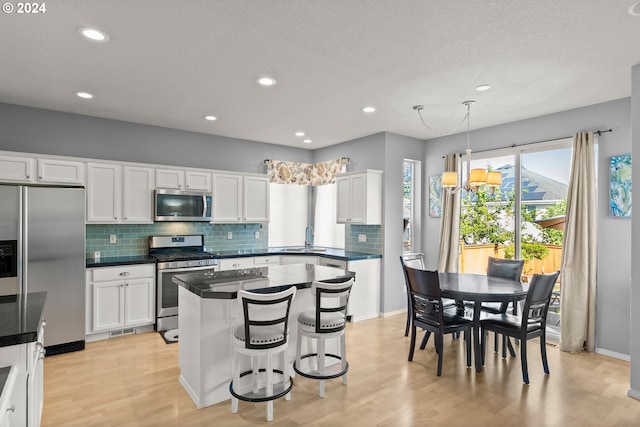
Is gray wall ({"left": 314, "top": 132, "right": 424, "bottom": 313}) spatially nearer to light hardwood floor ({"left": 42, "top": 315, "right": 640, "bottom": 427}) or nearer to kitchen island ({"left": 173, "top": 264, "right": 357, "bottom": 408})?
light hardwood floor ({"left": 42, "top": 315, "right": 640, "bottom": 427})

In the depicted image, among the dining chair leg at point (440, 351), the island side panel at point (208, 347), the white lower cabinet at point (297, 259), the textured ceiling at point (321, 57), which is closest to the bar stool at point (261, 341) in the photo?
the island side panel at point (208, 347)

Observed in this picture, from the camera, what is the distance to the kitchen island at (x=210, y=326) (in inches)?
112

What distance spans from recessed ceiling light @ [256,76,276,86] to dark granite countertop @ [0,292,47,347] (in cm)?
248

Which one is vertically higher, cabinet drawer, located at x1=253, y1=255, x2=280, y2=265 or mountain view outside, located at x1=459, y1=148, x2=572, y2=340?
mountain view outside, located at x1=459, y1=148, x2=572, y2=340

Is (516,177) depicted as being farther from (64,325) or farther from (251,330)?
(64,325)

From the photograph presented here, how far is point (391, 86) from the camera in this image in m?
3.62

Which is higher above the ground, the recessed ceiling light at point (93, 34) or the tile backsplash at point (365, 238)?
the recessed ceiling light at point (93, 34)

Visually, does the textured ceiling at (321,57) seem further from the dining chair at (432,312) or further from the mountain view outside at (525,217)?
the dining chair at (432,312)

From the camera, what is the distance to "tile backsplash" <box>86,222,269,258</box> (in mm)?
4836

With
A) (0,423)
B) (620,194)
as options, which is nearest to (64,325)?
(0,423)

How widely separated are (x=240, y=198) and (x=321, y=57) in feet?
10.6

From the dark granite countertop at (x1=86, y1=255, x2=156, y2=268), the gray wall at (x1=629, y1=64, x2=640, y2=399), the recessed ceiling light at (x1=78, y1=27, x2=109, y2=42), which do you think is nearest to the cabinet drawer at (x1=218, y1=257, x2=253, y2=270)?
the dark granite countertop at (x1=86, y1=255, x2=156, y2=268)

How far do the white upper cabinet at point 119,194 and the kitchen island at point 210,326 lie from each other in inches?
82.7

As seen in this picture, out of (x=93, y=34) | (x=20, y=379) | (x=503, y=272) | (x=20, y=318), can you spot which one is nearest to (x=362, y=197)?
(x=503, y=272)
